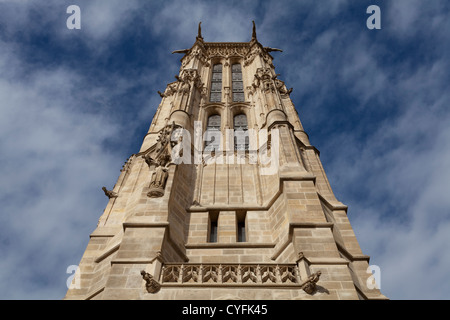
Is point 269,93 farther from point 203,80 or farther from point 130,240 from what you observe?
point 130,240

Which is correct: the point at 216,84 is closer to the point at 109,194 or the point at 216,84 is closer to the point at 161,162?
the point at 109,194

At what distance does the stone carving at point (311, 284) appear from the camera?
882cm

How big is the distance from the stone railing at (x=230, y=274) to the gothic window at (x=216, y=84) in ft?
55.1

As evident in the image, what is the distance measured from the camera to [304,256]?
32.1ft

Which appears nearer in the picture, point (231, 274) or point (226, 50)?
point (231, 274)

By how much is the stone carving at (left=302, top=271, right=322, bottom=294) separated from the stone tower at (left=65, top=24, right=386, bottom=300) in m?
0.03

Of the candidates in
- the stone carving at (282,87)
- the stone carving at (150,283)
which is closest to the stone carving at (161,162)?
the stone carving at (150,283)

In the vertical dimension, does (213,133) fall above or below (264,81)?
below

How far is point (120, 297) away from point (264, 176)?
8.68 m

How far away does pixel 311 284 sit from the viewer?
8883 mm

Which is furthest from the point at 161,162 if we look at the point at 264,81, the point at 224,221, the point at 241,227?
the point at 264,81

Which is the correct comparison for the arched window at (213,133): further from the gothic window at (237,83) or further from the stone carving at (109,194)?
the stone carving at (109,194)

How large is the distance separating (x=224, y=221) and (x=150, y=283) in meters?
5.15
